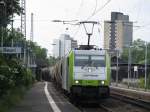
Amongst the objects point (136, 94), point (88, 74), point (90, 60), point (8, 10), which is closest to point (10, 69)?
Result: point (88, 74)

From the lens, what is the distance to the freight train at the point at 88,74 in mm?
28203

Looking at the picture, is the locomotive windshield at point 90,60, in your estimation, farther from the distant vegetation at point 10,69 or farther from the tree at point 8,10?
the tree at point 8,10

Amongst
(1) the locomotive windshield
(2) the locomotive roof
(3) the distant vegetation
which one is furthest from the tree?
(1) the locomotive windshield

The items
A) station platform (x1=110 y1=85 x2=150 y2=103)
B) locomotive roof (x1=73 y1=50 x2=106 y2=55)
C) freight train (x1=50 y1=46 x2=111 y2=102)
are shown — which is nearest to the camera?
freight train (x1=50 y1=46 x2=111 y2=102)

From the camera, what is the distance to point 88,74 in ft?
93.7

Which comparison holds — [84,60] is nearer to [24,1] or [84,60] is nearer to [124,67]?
[24,1]

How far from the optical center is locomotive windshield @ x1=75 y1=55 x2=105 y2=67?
1143 inches

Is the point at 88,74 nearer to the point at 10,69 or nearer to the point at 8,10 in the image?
the point at 10,69

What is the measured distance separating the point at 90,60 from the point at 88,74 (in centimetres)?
101

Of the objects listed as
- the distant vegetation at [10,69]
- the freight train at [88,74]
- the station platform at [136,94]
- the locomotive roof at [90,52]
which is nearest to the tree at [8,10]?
the distant vegetation at [10,69]

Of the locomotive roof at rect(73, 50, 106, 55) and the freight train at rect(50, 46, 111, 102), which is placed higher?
the locomotive roof at rect(73, 50, 106, 55)

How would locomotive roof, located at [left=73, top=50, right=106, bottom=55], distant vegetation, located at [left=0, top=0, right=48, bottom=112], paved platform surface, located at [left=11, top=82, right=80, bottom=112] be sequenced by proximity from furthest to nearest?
locomotive roof, located at [left=73, top=50, right=106, bottom=55]
paved platform surface, located at [left=11, top=82, right=80, bottom=112]
distant vegetation, located at [left=0, top=0, right=48, bottom=112]

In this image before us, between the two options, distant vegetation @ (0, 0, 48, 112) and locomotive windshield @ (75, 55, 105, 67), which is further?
locomotive windshield @ (75, 55, 105, 67)

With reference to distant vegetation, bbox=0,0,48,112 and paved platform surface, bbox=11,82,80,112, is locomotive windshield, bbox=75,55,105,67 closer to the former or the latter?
paved platform surface, bbox=11,82,80,112
